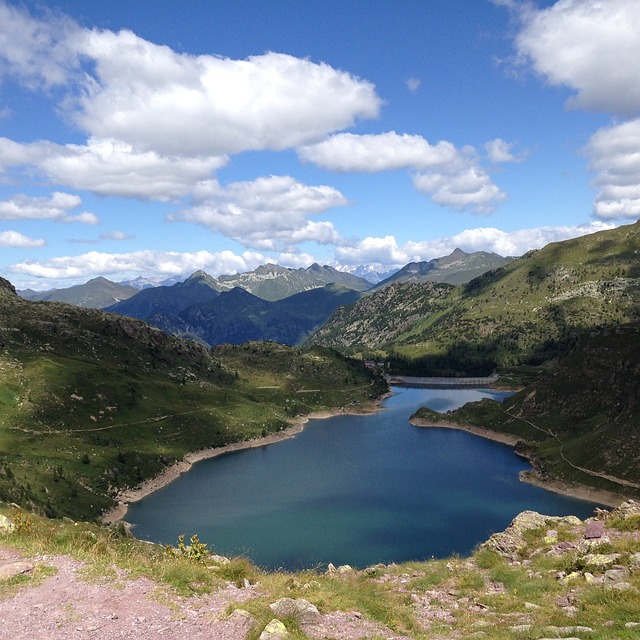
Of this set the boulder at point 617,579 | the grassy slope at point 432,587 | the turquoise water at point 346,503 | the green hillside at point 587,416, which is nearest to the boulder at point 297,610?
the grassy slope at point 432,587

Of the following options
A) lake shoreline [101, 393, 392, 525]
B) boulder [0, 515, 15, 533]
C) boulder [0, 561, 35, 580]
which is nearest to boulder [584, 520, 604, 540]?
boulder [0, 561, 35, 580]

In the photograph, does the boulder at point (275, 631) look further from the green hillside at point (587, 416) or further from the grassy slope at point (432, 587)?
the green hillside at point (587, 416)

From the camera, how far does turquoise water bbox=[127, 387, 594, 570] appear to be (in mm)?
87625

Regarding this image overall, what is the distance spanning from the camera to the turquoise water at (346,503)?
287 feet

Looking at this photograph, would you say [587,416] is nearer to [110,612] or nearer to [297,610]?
[297,610]

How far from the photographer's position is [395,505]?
111 m

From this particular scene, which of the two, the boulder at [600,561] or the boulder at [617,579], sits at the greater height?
the boulder at [617,579]

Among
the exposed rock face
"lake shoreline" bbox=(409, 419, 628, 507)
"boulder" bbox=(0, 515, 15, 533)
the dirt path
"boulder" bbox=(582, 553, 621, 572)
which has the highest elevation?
the dirt path

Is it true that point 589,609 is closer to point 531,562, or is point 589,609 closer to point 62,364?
point 531,562

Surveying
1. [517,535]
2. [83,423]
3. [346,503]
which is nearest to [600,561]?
[517,535]

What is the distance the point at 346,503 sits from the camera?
113500 mm

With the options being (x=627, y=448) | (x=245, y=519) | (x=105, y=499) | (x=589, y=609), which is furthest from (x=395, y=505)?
(x=589, y=609)

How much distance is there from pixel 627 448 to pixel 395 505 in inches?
2431

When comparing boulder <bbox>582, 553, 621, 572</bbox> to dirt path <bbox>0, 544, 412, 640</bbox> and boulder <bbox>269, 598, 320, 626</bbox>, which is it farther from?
boulder <bbox>269, 598, 320, 626</bbox>
